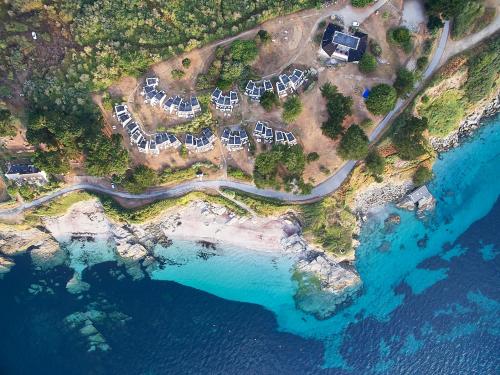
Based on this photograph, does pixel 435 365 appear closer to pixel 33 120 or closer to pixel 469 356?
pixel 469 356

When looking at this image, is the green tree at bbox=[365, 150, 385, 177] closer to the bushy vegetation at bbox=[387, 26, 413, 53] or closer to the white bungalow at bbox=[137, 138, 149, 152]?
the bushy vegetation at bbox=[387, 26, 413, 53]

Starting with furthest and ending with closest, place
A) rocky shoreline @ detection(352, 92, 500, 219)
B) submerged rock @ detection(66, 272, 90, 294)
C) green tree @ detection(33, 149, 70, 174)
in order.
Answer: submerged rock @ detection(66, 272, 90, 294)
rocky shoreline @ detection(352, 92, 500, 219)
green tree @ detection(33, 149, 70, 174)

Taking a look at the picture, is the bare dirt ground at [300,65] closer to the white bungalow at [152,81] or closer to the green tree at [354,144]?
the white bungalow at [152,81]

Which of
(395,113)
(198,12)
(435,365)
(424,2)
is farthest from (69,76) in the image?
(435,365)

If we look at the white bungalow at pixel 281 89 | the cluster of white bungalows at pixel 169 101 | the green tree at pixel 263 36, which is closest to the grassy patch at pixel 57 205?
the cluster of white bungalows at pixel 169 101

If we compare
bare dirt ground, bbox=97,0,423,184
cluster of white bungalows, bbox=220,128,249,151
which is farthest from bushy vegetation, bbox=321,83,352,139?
cluster of white bungalows, bbox=220,128,249,151
